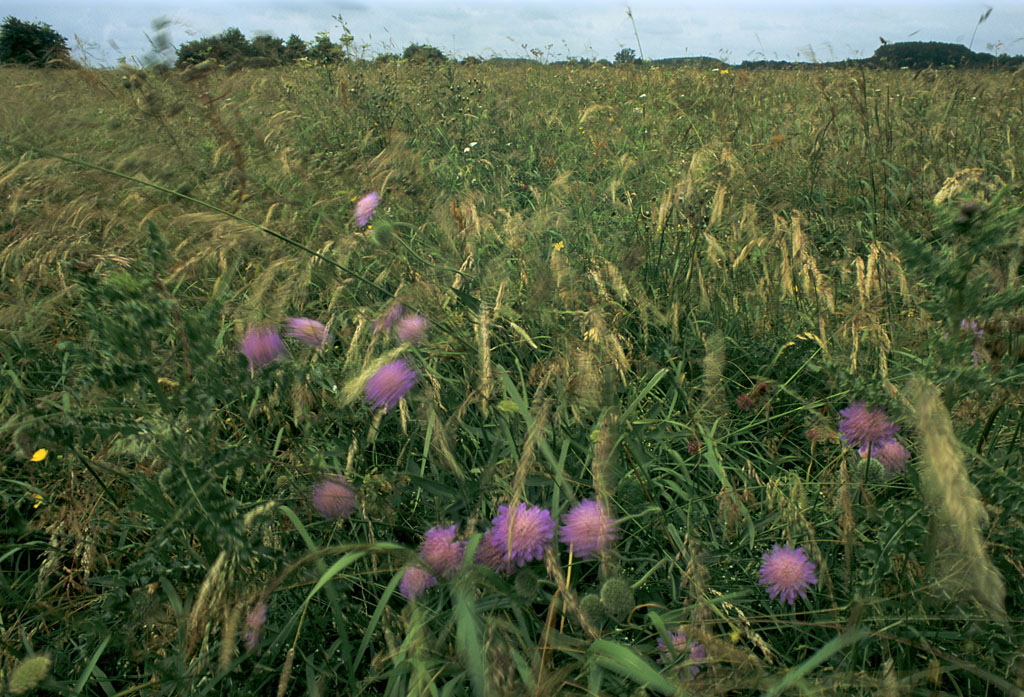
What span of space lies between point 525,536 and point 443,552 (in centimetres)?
14

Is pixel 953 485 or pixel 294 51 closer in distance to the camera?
pixel 953 485

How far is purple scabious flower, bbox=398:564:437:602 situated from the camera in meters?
0.93

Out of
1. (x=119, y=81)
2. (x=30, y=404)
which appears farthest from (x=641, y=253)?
(x=119, y=81)

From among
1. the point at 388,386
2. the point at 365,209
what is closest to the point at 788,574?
the point at 388,386

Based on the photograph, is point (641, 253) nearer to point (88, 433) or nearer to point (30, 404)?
point (88, 433)

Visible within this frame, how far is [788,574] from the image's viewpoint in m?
0.91

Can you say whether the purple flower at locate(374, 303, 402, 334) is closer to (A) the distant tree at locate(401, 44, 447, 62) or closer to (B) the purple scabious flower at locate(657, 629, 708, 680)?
(B) the purple scabious flower at locate(657, 629, 708, 680)

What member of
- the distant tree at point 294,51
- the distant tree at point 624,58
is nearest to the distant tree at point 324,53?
the distant tree at point 294,51

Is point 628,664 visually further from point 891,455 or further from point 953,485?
point 891,455

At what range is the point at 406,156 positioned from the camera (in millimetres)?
2346

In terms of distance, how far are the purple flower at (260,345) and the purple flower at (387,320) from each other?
0.61ft

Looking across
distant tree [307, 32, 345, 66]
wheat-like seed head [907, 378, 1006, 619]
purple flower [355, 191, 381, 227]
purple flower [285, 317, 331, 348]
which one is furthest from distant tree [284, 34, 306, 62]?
wheat-like seed head [907, 378, 1006, 619]

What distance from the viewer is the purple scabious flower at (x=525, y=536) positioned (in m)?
0.99

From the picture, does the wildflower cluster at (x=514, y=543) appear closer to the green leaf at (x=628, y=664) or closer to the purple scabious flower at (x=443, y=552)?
the purple scabious flower at (x=443, y=552)
